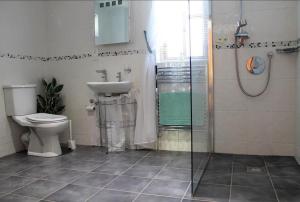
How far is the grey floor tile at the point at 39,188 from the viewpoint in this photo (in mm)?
2141

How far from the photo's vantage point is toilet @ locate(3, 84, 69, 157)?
3.14 meters

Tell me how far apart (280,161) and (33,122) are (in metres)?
2.68

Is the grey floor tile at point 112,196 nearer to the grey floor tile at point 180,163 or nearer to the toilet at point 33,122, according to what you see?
the grey floor tile at point 180,163

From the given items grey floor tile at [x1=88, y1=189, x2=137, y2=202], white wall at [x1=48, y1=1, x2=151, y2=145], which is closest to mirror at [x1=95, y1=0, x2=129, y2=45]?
white wall at [x1=48, y1=1, x2=151, y2=145]

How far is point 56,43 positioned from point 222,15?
225cm

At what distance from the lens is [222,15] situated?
10.1ft

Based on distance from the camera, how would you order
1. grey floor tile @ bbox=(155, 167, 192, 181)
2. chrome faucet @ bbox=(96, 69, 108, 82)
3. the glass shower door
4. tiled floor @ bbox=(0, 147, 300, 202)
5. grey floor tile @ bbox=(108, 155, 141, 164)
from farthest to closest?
chrome faucet @ bbox=(96, 69, 108, 82) < grey floor tile @ bbox=(108, 155, 141, 164) < grey floor tile @ bbox=(155, 167, 192, 181) < the glass shower door < tiled floor @ bbox=(0, 147, 300, 202)

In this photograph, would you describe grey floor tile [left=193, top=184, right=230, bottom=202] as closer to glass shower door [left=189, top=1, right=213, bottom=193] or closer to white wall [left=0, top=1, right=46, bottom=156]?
glass shower door [left=189, top=1, right=213, bottom=193]

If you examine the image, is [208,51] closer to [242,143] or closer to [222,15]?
[222,15]

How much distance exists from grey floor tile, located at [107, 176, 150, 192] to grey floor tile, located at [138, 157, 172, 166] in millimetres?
446

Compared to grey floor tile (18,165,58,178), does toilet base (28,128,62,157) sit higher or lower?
higher

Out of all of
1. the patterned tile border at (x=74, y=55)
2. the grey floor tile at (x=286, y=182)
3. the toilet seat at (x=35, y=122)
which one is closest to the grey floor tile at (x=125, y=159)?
the toilet seat at (x=35, y=122)

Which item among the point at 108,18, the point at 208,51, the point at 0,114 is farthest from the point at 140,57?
the point at 0,114

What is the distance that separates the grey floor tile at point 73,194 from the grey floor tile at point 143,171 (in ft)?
1.56
